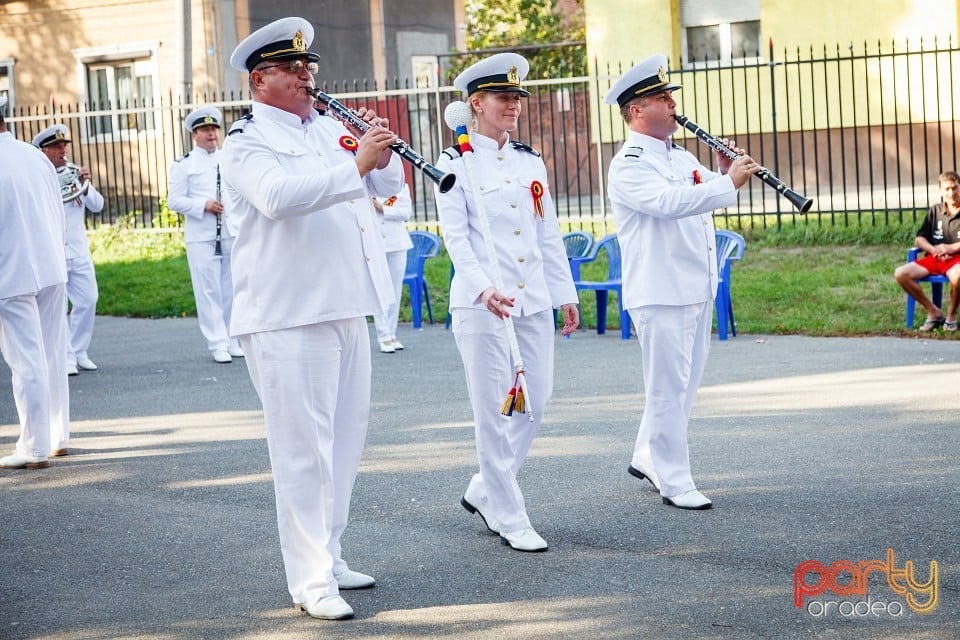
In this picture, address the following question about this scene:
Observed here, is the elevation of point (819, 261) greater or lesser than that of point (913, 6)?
lesser

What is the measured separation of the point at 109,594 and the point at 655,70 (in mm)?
3436

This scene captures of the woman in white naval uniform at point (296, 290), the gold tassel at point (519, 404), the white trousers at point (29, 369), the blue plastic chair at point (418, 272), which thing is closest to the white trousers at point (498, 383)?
the gold tassel at point (519, 404)

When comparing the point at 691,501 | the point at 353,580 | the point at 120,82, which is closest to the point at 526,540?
the point at 353,580

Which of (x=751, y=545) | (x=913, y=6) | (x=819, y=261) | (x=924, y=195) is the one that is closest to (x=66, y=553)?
(x=751, y=545)

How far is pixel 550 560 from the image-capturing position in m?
5.71

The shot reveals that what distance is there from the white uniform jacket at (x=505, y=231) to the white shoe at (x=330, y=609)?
4.85ft

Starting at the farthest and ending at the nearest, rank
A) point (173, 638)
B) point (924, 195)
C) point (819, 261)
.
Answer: point (924, 195), point (819, 261), point (173, 638)

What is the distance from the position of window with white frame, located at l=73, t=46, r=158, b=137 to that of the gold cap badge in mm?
20781

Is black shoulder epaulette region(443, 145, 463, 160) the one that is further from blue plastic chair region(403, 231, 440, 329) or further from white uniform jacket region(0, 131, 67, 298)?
blue plastic chair region(403, 231, 440, 329)

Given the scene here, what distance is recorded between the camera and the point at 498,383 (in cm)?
598

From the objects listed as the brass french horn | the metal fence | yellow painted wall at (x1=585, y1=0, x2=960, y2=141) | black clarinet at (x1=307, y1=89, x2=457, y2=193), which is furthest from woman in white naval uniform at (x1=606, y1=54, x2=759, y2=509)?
yellow painted wall at (x1=585, y1=0, x2=960, y2=141)

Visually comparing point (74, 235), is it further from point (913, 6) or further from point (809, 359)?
point (913, 6)

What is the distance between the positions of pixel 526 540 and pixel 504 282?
112 cm

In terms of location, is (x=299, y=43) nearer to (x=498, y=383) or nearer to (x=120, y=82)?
(x=498, y=383)
